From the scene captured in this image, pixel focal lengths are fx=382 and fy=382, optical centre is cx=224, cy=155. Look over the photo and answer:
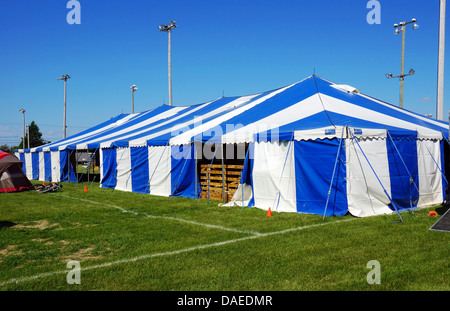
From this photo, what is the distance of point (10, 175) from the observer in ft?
47.9

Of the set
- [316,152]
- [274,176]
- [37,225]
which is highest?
[316,152]

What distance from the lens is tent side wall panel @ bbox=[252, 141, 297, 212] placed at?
8.54m

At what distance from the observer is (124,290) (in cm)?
379

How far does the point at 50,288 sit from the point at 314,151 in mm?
5889

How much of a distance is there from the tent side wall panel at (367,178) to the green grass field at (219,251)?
18.3 inches

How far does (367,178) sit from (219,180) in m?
4.28

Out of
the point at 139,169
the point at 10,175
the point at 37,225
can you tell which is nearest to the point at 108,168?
the point at 139,169

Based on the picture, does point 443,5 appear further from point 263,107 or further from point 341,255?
point 341,255

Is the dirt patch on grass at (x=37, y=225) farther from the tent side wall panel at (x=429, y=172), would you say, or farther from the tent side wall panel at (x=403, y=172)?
the tent side wall panel at (x=429, y=172)

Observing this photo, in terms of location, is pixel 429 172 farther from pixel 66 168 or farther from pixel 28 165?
pixel 28 165

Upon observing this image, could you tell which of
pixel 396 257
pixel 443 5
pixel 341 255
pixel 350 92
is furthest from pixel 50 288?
pixel 443 5

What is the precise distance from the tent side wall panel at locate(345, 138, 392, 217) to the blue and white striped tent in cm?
2

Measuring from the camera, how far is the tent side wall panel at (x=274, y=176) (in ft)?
28.0

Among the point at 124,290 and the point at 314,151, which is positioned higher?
the point at 314,151
